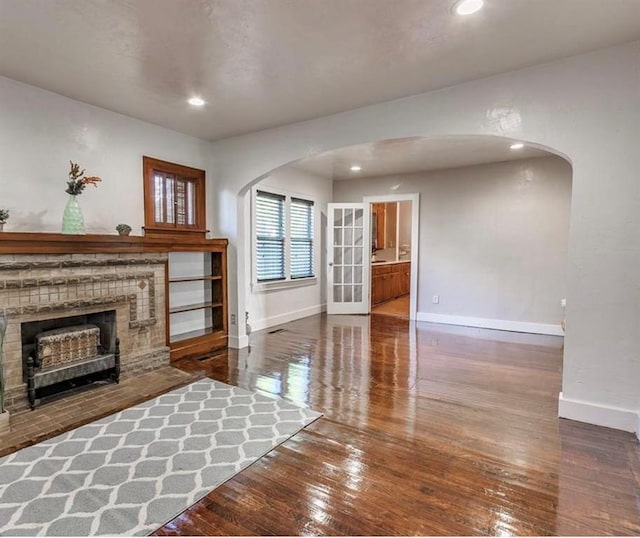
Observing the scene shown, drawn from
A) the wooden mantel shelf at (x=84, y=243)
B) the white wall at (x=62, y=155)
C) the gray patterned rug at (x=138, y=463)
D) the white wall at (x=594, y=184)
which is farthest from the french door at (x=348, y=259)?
the gray patterned rug at (x=138, y=463)

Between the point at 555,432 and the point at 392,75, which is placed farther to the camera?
the point at 392,75

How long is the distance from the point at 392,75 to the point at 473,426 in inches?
106

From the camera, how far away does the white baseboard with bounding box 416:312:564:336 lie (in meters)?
5.20

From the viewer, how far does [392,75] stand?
282 cm

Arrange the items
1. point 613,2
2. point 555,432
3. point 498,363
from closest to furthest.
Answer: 1. point 613,2
2. point 555,432
3. point 498,363

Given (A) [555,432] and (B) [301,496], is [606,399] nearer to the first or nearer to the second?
(A) [555,432]

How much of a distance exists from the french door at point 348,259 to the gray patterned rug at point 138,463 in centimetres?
395

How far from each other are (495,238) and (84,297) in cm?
541

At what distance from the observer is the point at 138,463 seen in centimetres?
209

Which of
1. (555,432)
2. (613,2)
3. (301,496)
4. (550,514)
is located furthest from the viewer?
(555,432)

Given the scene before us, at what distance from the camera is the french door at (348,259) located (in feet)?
22.0

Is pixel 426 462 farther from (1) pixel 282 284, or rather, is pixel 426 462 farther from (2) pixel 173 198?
(1) pixel 282 284

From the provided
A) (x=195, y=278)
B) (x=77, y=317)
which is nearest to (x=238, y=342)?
(x=195, y=278)

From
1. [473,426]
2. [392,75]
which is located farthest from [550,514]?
[392,75]
